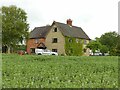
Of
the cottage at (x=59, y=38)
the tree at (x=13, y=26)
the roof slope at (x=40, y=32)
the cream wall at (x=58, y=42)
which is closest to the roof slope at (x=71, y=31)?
the cottage at (x=59, y=38)

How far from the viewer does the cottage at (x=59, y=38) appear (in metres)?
60.7

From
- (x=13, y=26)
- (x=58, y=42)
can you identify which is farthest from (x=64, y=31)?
(x=13, y=26)

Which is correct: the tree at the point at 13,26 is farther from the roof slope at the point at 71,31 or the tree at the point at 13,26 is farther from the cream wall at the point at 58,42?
the roof slope at the point at 71,31

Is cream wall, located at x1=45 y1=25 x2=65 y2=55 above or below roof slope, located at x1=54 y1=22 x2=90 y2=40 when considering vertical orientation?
below

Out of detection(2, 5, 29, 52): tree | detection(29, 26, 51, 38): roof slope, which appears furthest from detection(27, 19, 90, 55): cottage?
detection(2, 5, 29, 52): tree

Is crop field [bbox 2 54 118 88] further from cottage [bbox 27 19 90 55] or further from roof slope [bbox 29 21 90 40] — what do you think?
roof slope [bbox 29 21 90 40]

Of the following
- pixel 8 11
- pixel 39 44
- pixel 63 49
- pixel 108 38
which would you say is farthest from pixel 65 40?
pixel 108 38

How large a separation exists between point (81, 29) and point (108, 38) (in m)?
30.6

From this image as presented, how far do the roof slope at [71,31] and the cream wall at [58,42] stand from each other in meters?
0.84

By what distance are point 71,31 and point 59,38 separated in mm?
3162

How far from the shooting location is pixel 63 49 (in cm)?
6209

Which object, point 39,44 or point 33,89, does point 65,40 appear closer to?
point 39,44

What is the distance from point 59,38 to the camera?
6375cm

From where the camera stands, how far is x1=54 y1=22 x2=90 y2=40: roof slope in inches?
2494
